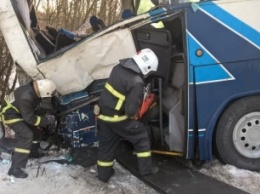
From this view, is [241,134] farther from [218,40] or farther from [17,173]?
[17,173]

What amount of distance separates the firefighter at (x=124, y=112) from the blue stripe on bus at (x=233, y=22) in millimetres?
764

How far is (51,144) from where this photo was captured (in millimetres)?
5160

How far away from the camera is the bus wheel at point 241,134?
14.3ft

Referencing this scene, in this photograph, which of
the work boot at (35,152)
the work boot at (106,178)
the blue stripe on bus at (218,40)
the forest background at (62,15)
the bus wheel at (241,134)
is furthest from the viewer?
the forest background at (62,15)

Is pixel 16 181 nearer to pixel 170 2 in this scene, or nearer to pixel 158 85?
pixel 158 85

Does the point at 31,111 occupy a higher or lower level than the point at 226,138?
higher

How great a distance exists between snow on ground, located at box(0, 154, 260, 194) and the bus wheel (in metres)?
0.13

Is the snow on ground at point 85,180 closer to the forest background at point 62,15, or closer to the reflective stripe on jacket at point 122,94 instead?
the reflective stripe on jacket at point 122,94

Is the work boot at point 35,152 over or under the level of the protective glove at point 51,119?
under

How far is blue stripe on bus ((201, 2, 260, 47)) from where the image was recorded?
4148mm

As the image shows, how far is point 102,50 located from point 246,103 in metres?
1.75

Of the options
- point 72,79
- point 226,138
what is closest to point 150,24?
point 72,79

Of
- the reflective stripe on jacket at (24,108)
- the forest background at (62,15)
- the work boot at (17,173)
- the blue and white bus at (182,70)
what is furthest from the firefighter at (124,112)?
the forest background at (62,15)

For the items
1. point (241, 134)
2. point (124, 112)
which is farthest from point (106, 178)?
point (241, 134)
